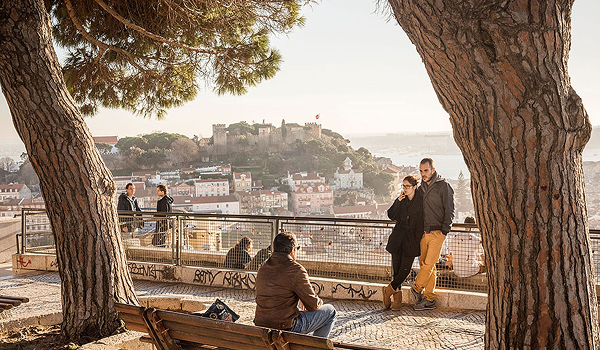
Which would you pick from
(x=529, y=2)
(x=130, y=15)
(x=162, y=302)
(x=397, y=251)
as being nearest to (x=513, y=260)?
(x=529, y=2)

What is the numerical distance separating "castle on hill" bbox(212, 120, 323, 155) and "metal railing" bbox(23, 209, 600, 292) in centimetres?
8182

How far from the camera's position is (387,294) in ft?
23.3

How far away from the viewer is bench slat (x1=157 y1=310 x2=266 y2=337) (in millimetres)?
3827

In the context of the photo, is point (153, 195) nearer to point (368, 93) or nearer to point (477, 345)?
point (477, 345)

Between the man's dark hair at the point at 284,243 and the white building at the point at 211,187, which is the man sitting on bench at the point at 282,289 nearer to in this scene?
the man's dark hair at the point at 284,243

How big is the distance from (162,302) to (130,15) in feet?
14.6

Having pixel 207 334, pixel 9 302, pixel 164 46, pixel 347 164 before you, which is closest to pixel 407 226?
pixel 207 334

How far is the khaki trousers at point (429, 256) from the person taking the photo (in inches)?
265

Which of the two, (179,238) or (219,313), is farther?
(179,238)

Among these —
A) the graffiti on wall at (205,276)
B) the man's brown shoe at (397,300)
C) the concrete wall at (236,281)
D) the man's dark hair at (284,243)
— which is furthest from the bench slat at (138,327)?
the graffiti on wall at (205,276)

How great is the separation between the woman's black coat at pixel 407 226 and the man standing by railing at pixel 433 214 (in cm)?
9

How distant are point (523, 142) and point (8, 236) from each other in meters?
13.4

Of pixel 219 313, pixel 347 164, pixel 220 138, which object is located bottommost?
pixel 219 313

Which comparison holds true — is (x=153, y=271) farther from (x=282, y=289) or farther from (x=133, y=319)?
(x=282, y=289)
